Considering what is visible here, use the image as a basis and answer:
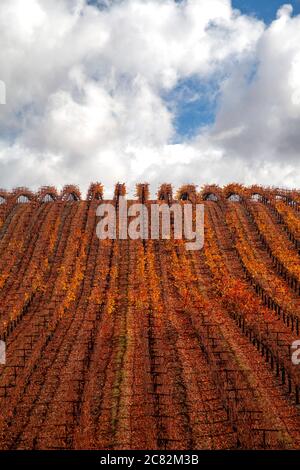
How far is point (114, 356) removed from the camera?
25625 millimetres

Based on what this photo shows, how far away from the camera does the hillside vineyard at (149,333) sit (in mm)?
18188

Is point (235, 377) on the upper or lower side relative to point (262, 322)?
lower

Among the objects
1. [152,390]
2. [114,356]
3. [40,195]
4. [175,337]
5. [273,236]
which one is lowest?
[152,390]

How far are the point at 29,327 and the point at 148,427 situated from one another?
16.3m

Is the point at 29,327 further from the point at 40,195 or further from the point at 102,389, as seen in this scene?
the point at 40,195

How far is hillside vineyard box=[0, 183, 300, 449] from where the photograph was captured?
18.2 metres

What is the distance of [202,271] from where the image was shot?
143ft

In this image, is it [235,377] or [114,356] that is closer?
[235,377]

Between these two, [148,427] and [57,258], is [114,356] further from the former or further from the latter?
[57,258]

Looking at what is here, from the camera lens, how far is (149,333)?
1159 inches

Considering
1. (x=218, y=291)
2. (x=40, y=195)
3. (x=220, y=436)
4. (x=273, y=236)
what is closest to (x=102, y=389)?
(x=220, y=436)
